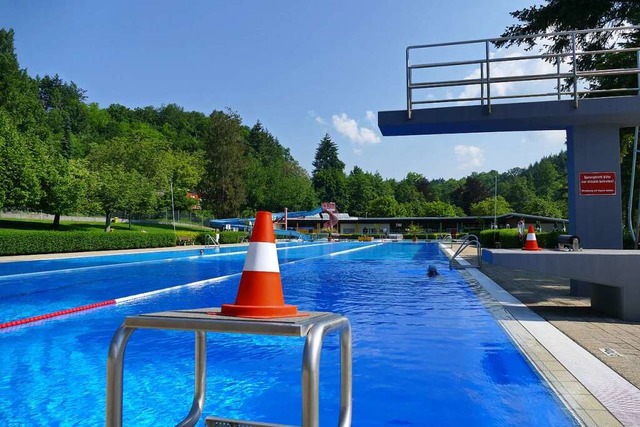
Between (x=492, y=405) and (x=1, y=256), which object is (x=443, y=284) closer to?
(x=492, y=405)

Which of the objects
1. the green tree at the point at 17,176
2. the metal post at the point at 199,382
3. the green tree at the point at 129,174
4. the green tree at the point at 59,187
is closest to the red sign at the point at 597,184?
the metal post at the point at 199,382

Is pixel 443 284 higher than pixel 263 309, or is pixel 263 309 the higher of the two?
pixel 263 309

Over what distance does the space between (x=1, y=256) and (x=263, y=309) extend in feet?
88.4

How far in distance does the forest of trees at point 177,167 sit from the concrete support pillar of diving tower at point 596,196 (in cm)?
627

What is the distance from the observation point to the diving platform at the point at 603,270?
23.7 ft

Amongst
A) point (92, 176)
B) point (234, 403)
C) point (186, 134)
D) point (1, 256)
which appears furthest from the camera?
point (186, 134)

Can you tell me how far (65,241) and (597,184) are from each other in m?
26.9

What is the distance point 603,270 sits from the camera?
24.2 ft

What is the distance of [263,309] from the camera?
2309 mm

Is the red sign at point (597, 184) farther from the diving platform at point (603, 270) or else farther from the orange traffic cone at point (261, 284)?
the orange traffic cone at point (261, 284)

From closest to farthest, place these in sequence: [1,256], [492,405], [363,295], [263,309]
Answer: [263,309] → [492,405] → [363,295] → [1,256]

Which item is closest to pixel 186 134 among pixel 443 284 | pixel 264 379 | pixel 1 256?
pixel 1 256

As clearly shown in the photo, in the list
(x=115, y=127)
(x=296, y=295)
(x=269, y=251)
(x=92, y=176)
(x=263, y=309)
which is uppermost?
(x=115, y=127)

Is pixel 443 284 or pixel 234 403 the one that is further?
pixel 443 284
